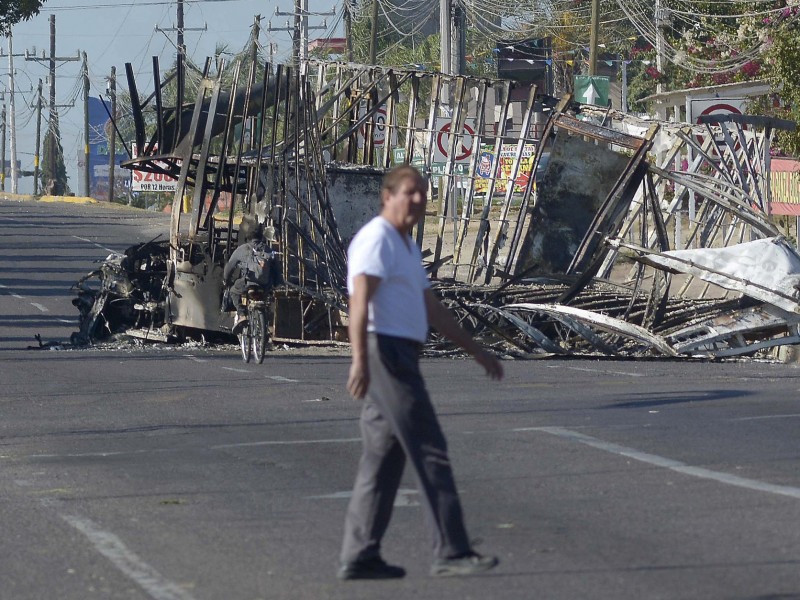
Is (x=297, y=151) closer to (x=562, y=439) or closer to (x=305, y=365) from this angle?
(x=305, y=365)

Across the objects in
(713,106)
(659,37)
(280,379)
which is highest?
(659,37)

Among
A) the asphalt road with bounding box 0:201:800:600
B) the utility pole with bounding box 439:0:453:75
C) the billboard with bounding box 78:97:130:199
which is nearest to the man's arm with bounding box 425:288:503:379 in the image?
the asphalt road with bounding box 0:201:800:600

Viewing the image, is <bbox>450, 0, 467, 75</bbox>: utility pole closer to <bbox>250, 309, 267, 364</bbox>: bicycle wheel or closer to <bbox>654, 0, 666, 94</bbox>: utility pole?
<bbox>654, 0, 666, 94</bbox>: utility pole

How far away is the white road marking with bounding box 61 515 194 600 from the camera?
19.2 ft

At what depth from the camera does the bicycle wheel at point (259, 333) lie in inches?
671

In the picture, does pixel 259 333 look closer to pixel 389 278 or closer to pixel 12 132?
pixel 389 278

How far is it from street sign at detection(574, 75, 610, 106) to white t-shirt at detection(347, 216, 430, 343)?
27.9m

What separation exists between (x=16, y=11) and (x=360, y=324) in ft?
66.2

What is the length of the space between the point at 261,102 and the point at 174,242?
273 cm

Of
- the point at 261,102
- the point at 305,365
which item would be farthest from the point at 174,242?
the point at 305,365

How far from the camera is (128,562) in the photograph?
643cm

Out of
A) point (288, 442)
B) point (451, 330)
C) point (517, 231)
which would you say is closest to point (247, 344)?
point (517, 231)

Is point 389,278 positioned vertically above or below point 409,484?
above

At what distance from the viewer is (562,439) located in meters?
9.91
